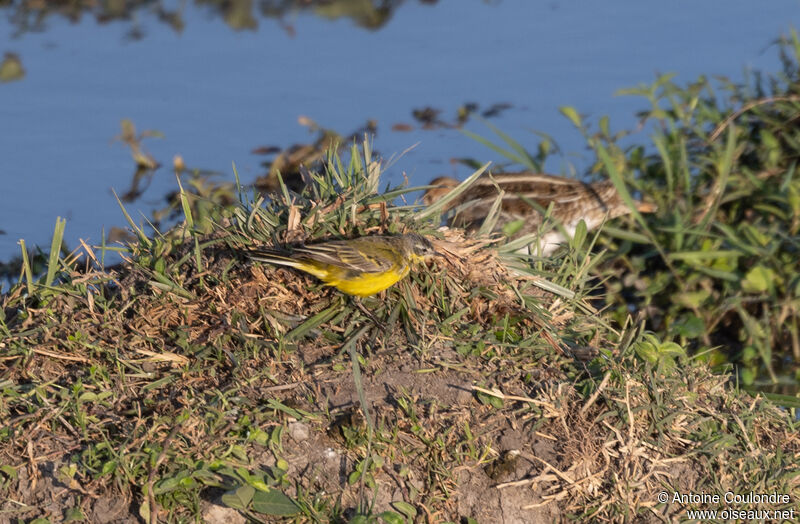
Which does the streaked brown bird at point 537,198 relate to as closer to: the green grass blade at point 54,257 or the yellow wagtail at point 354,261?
the yellow wagtail at point 354,261

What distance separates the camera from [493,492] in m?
3.94

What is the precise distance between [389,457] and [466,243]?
1323 mm

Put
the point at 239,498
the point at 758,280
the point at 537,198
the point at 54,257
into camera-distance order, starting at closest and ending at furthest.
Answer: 1. the point at 239,498
2. the point at 54,257
3. the point at 758,280
4. the point at 537,198

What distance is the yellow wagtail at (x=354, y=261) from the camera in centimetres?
434

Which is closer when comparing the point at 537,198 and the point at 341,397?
the point at 341,397

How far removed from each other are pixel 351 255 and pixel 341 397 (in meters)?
0.64

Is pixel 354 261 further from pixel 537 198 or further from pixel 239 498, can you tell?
pixel 537 198

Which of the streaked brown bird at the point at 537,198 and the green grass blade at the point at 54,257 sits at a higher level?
the green grass blade at the point at 54,257

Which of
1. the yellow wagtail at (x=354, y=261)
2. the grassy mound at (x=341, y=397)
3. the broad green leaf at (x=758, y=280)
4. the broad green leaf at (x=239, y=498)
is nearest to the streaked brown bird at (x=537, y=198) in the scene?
the broad green leaf at (x=758, y=280)

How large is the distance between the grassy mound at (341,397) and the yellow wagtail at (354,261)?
16 cm

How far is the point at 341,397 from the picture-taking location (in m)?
4.07

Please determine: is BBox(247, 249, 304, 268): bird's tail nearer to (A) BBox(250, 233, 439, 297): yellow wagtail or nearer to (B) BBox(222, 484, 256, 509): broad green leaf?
(A) BBox(250, 233, 439, 297): yellow wagtail

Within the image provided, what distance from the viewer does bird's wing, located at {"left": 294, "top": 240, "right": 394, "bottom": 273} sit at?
433 cm

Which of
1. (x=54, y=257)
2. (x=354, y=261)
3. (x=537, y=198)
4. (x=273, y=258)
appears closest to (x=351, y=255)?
(x=354, y=261)
